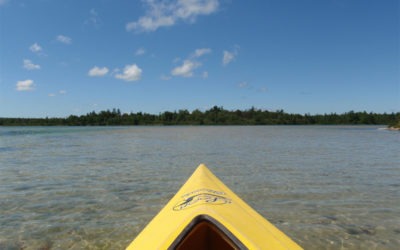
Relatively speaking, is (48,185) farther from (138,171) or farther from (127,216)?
(127,216)

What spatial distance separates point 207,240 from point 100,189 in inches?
227

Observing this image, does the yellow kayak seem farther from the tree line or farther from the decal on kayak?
the tree line

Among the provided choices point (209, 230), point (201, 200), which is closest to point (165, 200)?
point (209, 230)

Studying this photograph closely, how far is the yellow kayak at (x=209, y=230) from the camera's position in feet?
9.61

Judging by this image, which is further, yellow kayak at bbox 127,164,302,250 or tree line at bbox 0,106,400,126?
tree line at bbox 0,106,400,126

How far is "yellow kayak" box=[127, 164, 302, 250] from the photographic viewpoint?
2.93 meters

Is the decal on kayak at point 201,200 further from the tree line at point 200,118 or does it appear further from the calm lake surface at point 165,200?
the tree line at point 200,118

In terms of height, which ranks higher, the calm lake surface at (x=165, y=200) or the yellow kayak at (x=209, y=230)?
the yellow kayak at (x=209, y=230)

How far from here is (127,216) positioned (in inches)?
266

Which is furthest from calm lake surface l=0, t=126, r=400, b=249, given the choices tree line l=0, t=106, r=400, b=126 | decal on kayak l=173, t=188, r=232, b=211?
tree line l=0, t=106, r=400, b=126

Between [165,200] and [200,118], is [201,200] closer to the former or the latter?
[165,200]

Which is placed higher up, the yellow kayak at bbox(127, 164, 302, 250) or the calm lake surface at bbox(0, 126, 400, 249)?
the yellow kayak at bbox(127, 164, 302, 250)

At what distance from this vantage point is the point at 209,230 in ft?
15.8

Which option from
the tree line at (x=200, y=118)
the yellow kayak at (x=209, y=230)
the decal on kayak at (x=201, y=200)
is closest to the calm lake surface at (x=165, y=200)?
the yellow kayak at (x=209, y=230)
